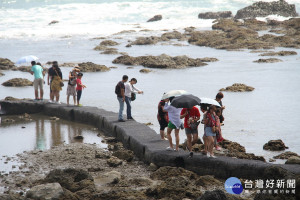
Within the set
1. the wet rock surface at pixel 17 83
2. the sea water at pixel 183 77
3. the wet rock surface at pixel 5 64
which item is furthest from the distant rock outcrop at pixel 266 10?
the wet rock surface at pixel 17 83

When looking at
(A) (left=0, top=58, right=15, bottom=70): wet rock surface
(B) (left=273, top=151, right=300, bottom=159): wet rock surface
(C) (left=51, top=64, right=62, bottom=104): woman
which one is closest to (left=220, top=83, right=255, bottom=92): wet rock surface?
(C) (left=51, top=64, right=62, bottom=104): woman

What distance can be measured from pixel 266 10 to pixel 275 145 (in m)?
50.2

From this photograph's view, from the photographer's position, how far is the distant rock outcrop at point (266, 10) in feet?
199

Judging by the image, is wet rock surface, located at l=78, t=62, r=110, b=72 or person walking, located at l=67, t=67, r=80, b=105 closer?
person walking, located at l=67, t=67, r=80, b=105

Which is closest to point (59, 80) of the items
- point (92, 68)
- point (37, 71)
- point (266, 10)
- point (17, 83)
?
point (37, 71)

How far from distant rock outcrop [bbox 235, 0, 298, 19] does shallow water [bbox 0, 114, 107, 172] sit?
46.2 meters

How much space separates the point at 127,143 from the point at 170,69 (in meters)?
16.7

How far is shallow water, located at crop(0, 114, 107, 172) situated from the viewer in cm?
1391

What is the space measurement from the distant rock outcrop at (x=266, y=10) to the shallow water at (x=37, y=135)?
46222mm

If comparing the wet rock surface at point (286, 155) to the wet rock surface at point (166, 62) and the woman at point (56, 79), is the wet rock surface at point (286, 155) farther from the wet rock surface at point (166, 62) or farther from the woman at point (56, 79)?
the wet rock surface at point (166, 62)

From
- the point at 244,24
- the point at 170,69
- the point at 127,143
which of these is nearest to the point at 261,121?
the point at 127,143

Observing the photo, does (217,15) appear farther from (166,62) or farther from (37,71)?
(37,71)

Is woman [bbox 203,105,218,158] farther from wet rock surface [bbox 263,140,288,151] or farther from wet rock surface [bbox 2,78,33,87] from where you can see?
wet rock surface [bbox 2,78,33,87]

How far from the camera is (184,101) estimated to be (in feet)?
37.2
